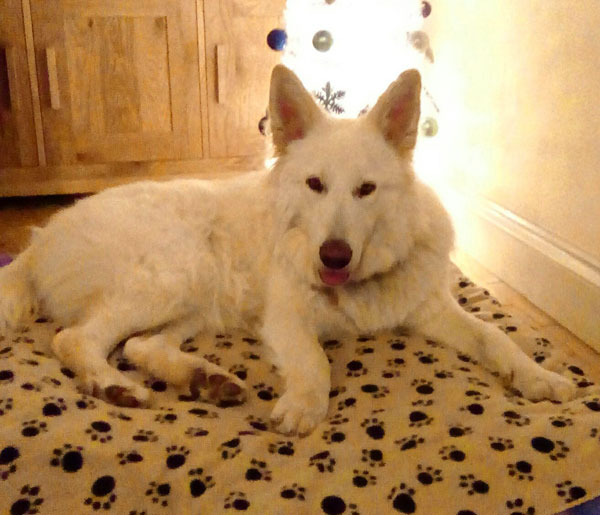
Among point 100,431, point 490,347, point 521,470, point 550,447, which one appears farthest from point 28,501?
point 490,347

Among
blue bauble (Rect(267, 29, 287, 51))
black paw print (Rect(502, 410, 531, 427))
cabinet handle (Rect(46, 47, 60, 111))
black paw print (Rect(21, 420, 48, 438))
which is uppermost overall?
blue bauble (Rect(267, 29, 287, 51))

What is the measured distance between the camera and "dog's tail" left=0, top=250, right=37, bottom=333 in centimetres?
208

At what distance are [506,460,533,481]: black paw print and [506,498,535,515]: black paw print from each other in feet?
0.23

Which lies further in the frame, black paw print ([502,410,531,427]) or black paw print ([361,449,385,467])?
black paw print ([502,410,531,427])

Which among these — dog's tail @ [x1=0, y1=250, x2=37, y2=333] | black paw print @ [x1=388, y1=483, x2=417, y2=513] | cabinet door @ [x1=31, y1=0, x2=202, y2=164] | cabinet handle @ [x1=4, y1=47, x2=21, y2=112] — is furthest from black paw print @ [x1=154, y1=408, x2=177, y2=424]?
cabinet handle @ [x1=4, y1=47, x2=21, y2=112]

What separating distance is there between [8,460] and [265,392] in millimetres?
731

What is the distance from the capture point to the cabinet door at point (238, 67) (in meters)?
3.81

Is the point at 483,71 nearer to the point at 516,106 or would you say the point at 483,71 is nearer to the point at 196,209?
the point at 516,106

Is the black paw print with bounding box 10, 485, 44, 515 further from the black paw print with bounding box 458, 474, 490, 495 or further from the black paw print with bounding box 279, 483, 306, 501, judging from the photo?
the black paw print with bounding box 458, 474, 490, 495

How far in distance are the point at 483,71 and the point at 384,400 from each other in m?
2.16

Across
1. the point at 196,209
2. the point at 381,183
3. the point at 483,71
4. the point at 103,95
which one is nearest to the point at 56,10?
the point at 103,95

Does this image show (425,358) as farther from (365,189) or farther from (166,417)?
(166,417)

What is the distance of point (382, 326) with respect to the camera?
6.91ft

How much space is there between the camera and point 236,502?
1432 mm
